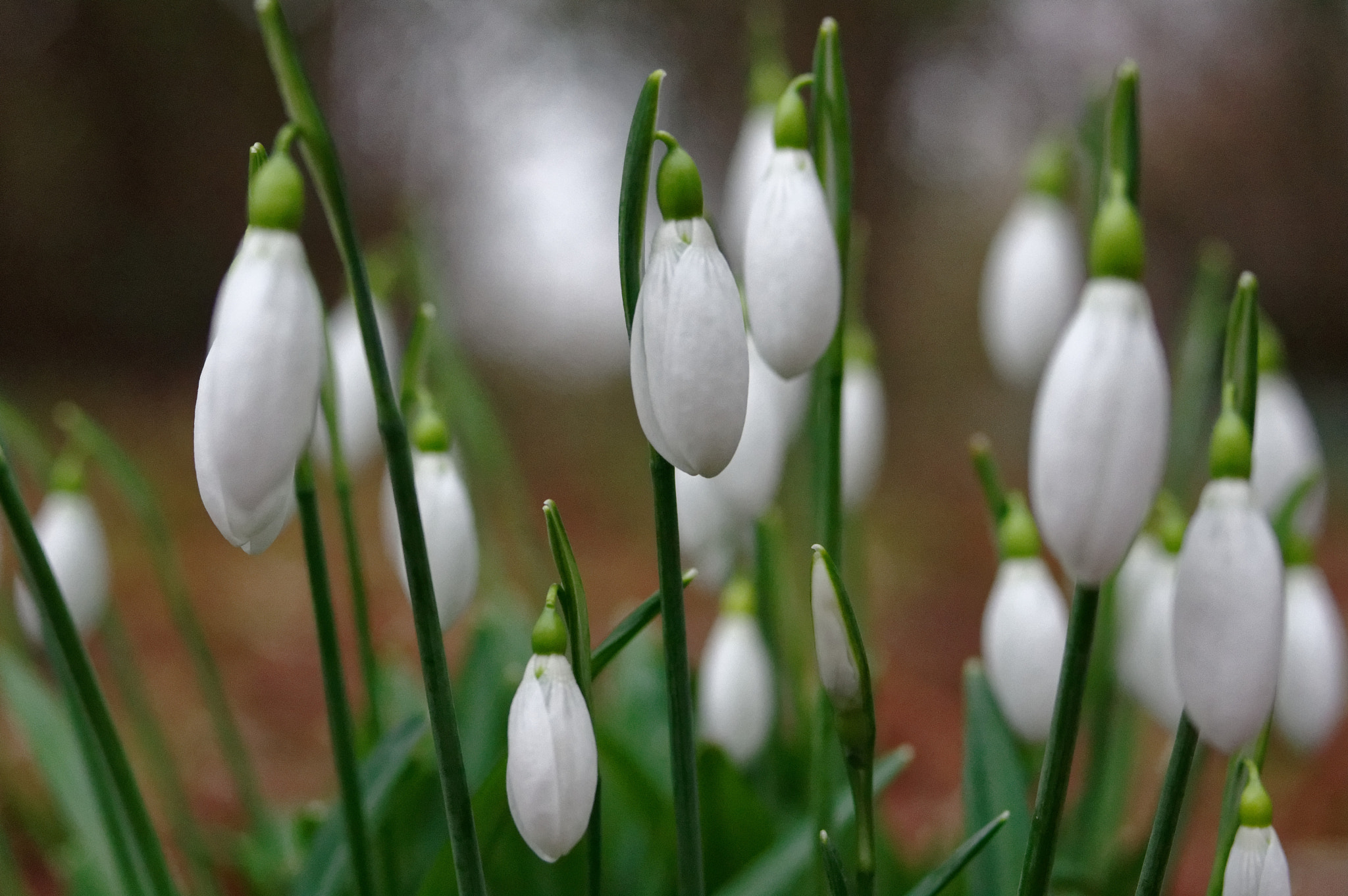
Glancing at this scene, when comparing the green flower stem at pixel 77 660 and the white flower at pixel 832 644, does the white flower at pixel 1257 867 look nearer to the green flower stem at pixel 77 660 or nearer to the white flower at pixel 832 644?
the white flower at pixel 832 644

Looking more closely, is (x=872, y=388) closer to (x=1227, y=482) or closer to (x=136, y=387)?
(x=1227, y=482)

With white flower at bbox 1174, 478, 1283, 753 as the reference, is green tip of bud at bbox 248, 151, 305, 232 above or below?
above

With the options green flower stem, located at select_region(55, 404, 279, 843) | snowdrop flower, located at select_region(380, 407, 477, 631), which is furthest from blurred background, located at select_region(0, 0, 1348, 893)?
snowdrop flower, located at select_region(380, 407, 477, 631)

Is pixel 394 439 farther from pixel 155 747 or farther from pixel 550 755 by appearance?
pixel 155 747

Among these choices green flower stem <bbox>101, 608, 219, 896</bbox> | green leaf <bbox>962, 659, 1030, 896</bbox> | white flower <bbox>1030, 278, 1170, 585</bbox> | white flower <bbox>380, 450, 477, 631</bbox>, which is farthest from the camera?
green flower stem <bbox>101, 608, 219, 896</bbox>

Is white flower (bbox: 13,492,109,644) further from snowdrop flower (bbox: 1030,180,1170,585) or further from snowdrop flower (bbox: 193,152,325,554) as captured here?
snowdrop flower (bbox: 1030,180,1170,585)

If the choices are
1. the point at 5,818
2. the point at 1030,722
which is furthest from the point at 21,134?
the point at 1030,722

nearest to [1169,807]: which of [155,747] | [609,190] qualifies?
[155,747]
